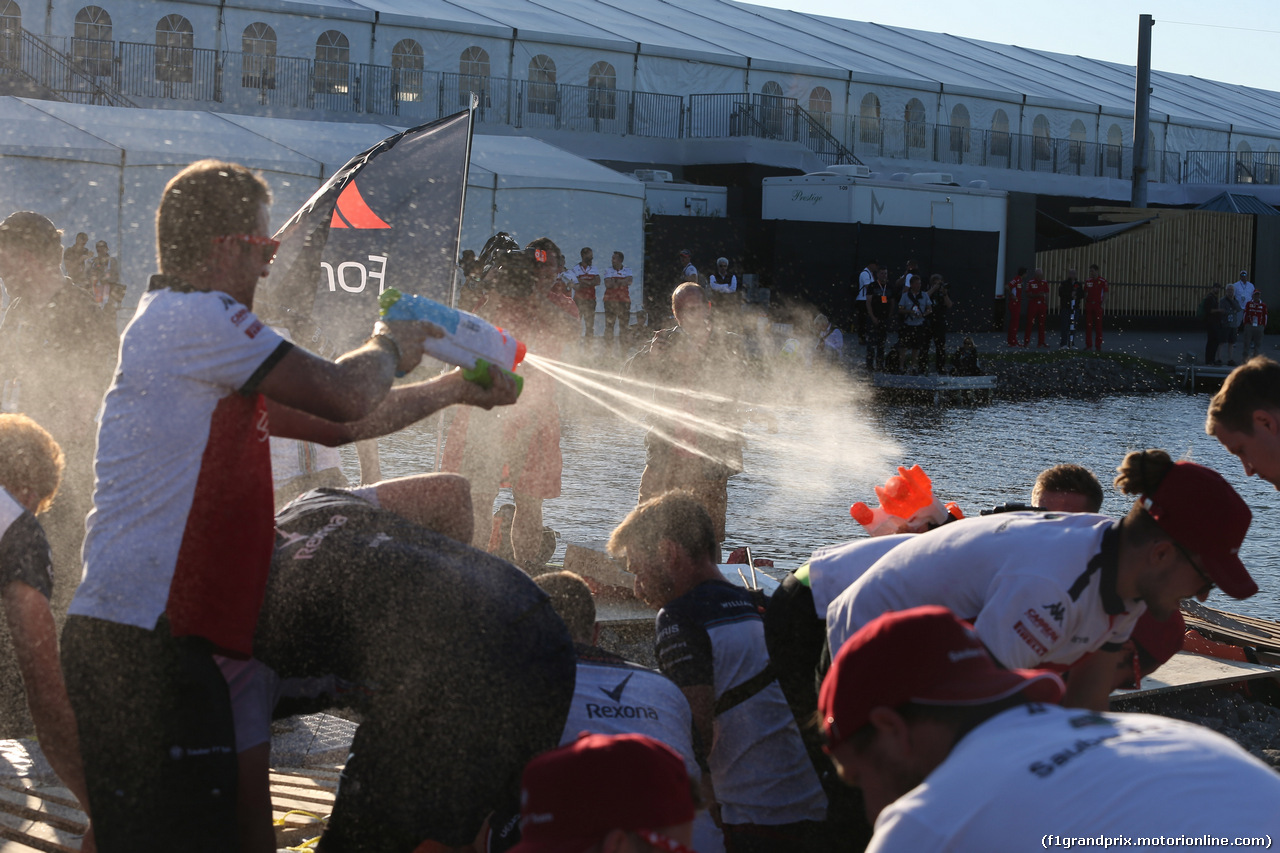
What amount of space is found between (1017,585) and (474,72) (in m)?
36.0

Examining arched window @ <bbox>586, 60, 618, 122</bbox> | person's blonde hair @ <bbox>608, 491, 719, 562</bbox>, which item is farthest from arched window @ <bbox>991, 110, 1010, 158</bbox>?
person's blonde hair @ <bbox>608, 491, 719, 562</bbox>

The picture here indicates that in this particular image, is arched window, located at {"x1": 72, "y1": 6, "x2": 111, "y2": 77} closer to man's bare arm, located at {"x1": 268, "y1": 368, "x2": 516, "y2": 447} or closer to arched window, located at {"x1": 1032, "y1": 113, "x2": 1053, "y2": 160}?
man's bare arm, located at {"x1": 268, "y1": 368, "x2": 516, "y2": 447}

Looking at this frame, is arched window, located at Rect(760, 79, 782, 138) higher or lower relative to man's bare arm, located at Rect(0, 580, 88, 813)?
higher

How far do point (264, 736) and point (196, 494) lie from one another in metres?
0.63

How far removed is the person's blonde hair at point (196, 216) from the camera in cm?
256

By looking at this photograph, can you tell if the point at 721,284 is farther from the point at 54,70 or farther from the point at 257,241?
the point at 257,241

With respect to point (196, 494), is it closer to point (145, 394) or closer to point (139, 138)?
point (145, 394)

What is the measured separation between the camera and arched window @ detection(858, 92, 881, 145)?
43.2 m

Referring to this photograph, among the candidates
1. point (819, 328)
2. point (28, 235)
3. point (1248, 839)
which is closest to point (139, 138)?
point (819, 328)

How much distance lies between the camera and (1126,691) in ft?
18.7

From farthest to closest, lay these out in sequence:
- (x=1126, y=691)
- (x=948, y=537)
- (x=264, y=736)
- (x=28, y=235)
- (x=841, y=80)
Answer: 1. (x=841, y=80)
2. (x=1126, y=691)
3. (x=28, y=235)
4. (x=948, y=537)
5. (x=264, y=736)

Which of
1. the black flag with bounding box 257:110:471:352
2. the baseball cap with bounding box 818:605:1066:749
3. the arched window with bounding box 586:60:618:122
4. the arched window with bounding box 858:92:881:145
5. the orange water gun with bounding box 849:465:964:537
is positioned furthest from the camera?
the arched window with bounding box 858:92:881:145

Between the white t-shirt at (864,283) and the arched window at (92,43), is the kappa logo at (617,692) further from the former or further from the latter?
the arched window at (92,43)

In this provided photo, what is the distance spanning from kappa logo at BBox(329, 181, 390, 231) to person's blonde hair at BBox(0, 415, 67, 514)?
3418 millimetres
